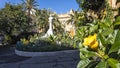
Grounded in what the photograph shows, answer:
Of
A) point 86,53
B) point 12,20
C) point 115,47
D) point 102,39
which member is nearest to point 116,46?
point 115,47

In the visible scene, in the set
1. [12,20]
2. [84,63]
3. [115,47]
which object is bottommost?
[12,20]

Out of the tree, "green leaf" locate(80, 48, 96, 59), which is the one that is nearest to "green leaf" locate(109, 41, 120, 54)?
"green leaf" locate(80, 48, 96, 59)

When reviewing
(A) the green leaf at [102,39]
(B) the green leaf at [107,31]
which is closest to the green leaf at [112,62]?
(A) the green leaf at [102,39]

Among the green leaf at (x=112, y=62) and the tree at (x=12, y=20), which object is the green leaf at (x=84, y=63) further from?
the tree at (x=12, y=20)

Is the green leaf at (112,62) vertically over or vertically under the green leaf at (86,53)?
under

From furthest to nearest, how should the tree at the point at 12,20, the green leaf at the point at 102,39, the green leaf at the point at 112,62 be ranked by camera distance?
the tree at the point at 12,20, the green leaf at the point at 102,39, the green leaf at the point at 112,62

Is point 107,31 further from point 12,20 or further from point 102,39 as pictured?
point 12,20

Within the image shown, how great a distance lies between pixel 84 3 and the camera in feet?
50.1

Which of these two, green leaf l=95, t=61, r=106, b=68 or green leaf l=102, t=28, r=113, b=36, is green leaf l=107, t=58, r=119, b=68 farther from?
green leaf l=102, t=28, r=113, b=36

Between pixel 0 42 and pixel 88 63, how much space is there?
32619mm

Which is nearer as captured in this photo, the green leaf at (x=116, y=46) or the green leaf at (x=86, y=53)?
the green leaf at (x=116, y=46)

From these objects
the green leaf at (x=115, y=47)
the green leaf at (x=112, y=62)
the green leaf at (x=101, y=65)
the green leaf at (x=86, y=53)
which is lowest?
the green leaf at (x=101, y=65)

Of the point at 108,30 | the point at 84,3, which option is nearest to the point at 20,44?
the point at 84,3

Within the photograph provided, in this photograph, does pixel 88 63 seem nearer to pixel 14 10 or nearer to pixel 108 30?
pixel 108 30
